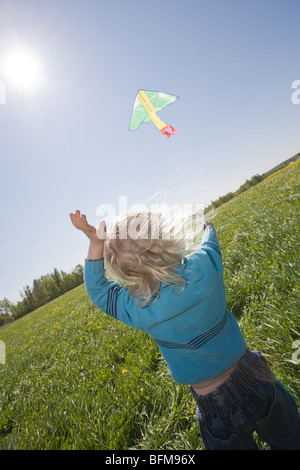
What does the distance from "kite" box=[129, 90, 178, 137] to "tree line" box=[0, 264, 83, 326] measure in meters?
61.3

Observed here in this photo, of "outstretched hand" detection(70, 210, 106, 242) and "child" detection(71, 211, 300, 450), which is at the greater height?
"outstretched hand" detection(70, 210, 106, 242)

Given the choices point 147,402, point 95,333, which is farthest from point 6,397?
point 147,402

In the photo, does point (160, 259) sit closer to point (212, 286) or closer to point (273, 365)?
point (212, 286)

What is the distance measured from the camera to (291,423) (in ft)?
4.67

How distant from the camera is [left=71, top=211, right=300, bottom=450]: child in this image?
131 cm

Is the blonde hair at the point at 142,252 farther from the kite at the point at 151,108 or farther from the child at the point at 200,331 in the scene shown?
the kite at the point at 151,108

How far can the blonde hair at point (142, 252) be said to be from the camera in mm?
1397

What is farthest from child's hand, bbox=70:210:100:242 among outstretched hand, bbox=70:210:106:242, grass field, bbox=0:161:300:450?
grass field, bbox=0:161:300:450

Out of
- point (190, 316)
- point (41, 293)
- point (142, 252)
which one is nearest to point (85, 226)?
point (142, 252)

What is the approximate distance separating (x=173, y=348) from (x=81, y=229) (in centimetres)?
97

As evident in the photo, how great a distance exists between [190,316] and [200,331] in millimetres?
131

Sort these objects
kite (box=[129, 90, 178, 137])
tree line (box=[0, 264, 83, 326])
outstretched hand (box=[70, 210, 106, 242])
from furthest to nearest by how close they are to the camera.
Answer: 1. tree line (box=[0, 264, 83, 326])
2. kite (box=[129, 90, 178, 137])
3. outstretched hand (box=[70, 210, 106, 242])

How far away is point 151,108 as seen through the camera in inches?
130

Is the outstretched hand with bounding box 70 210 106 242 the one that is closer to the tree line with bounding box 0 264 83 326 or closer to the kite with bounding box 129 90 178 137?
the kite with bounding box 129 90 178 137
